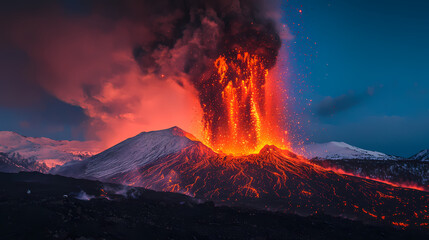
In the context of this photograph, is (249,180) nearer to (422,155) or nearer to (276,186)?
(276,186)

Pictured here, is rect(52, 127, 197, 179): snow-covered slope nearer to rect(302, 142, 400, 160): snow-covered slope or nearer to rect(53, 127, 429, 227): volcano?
rect(53, 127, 429, 227): volcano

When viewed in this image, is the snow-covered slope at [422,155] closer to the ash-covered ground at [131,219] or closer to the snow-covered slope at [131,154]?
the ash-covered ground at [131,219]

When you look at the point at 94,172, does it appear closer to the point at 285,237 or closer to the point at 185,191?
the point at 185,191

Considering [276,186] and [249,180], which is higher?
[249,180]

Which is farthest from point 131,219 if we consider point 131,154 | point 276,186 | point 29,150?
point 29,150

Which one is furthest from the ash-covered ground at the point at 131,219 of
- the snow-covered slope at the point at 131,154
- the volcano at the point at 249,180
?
the snow-covered slope at the point at 131,154

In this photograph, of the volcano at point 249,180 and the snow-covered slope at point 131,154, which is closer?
the volcano at point 249,180

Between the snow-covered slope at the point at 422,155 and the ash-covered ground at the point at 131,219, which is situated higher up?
the snow-covered slope at the point at 422,155
